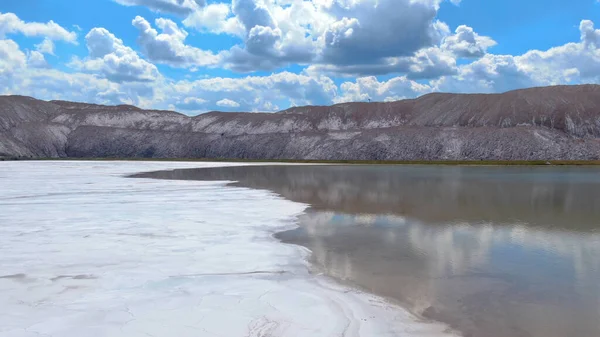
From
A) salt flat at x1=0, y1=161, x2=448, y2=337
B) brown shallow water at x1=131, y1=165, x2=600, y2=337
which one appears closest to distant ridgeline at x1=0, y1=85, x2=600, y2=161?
brown shallow water at x1=131, y1=165, x2=600, y2=337

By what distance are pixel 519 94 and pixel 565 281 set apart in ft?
438

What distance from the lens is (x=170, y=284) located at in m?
9.95

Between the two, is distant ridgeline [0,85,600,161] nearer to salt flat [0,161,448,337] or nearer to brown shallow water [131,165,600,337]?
brown shallow water [131,165,600,337]

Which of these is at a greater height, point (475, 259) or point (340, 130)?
point (340, 130)

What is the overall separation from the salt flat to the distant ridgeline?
98585 mm

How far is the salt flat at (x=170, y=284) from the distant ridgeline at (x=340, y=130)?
98585 millimetres

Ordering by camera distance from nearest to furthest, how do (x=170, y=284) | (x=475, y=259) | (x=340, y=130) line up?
(x=170, y=284), (x=475, y=259), (x=340, y=130)

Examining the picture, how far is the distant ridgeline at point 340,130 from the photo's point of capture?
356ft

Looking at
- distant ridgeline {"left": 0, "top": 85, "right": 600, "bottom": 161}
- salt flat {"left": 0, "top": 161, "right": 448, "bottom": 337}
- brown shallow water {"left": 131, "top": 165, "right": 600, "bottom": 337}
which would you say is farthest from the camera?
distant ridgeline {"left": 0, "top": 85, "right": 600, "bottom": 161}

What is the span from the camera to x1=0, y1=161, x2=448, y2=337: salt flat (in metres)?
7.62

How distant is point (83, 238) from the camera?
1481cm

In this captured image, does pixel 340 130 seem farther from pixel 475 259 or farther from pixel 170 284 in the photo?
pixel 170 284

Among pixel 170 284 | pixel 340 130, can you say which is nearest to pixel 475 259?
pixel 170 284

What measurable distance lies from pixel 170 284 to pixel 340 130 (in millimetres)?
122437
